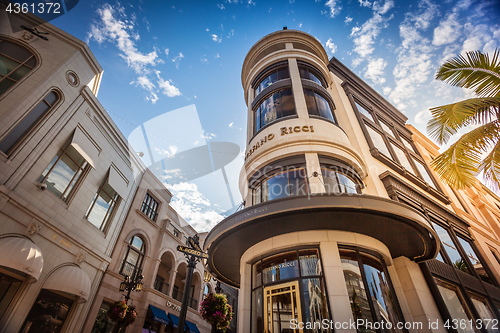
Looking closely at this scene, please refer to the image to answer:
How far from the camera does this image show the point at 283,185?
10.6 meters

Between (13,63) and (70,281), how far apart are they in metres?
11.7

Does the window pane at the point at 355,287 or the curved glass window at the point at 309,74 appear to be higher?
the curved glass window at the point at 309,74

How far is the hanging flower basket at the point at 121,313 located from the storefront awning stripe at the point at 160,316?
4.79 metres

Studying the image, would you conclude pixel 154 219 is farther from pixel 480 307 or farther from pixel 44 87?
pixel 480 307

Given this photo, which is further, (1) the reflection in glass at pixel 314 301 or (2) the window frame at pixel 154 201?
(2) the window frame at pixel 154 201

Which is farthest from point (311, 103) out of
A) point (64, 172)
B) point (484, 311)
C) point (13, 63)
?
point (13, 63)

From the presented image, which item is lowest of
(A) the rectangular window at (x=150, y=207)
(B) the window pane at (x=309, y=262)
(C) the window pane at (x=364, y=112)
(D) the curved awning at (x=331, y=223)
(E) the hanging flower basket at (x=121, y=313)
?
(E) the hanging flower basket at (x=121, y=313)

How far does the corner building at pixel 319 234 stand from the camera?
7402mm

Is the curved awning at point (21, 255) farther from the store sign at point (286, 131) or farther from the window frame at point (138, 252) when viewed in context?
the store sign at point (286, 131)

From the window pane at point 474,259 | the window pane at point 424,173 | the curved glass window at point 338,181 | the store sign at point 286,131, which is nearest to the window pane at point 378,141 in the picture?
the window pane at point 424,173

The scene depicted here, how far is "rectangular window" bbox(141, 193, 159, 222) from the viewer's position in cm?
2175

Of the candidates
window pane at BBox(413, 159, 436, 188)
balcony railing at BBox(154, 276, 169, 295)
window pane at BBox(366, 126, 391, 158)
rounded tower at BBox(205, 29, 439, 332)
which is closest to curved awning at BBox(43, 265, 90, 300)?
rounded tower at BBox(205, 29, 439, 332)

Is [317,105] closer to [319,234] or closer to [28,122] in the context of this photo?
[319,234]

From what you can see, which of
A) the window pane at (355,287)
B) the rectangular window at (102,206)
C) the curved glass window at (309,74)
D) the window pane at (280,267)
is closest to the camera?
the window pane at (355,287)
